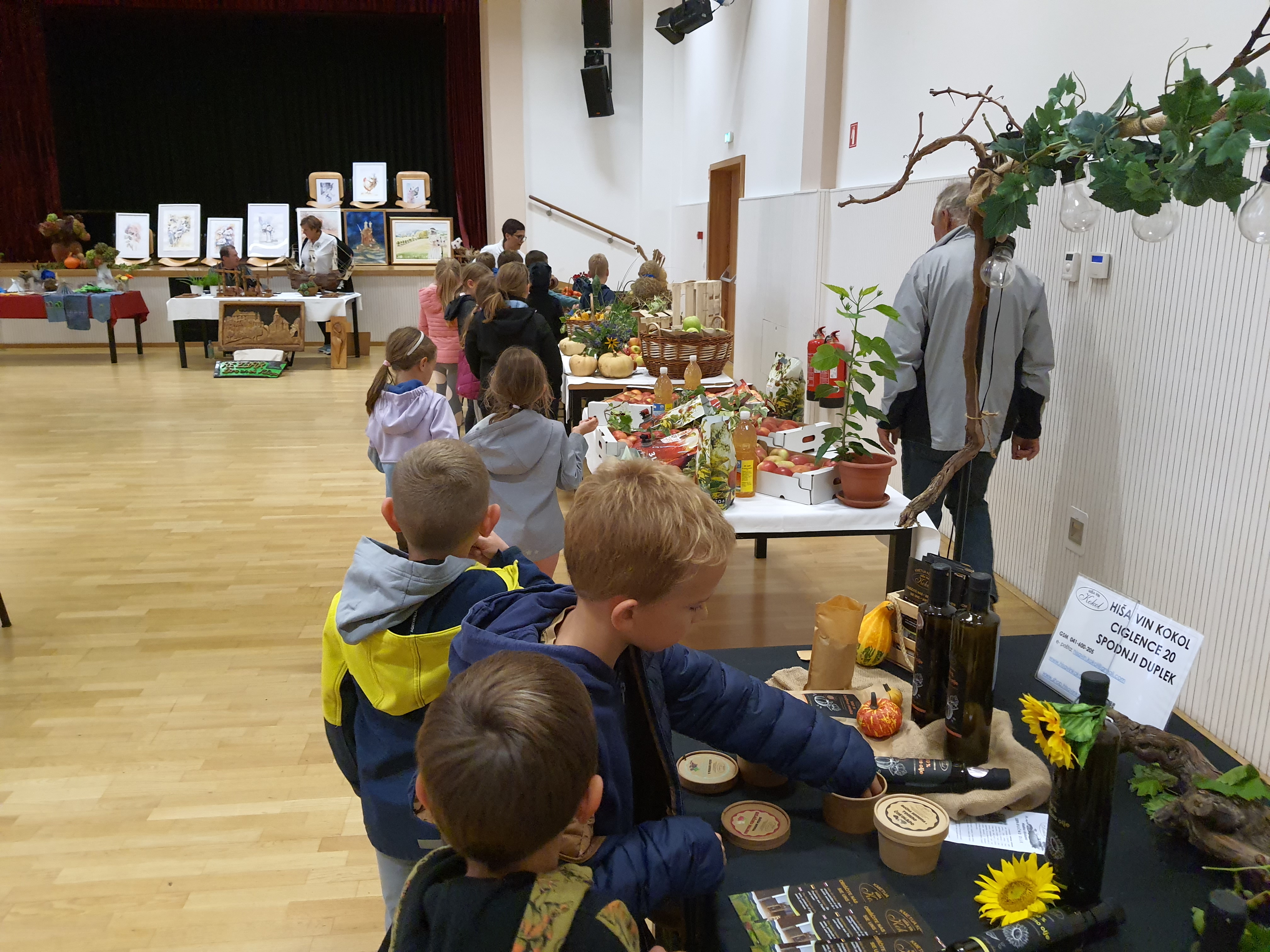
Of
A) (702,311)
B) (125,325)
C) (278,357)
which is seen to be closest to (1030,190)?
(702,311)

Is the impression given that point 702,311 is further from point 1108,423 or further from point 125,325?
point 125,325

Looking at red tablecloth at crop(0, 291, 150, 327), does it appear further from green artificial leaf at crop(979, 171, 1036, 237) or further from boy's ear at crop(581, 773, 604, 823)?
boy's ear at crop(581, 773, 604, 823)

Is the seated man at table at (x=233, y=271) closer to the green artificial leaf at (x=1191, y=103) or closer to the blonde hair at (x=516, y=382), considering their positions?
the blonde hair at (x=516, y=382)

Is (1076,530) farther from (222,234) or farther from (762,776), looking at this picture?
(222,234)

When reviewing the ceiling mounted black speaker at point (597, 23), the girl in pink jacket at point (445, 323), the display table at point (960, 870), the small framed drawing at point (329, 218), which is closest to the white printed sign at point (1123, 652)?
the display table at point (960, 870)

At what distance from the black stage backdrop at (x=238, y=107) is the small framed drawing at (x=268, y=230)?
1058mm

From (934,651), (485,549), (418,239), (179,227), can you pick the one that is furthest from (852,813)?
(179,227)

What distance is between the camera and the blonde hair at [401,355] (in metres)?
3.34

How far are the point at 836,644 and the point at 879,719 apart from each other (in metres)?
0.18

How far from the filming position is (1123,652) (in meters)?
1.47

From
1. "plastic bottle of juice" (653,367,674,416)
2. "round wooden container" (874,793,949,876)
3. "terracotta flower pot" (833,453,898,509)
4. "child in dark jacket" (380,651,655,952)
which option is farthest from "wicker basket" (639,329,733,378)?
"child in dark jacket" (380,651,655,952)

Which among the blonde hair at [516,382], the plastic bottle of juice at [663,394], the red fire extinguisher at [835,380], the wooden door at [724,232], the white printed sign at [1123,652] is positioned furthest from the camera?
the wooden door at [724,232]

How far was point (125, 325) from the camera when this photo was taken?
11281 millimetres

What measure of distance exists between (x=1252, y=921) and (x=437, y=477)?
1323 millimetres
